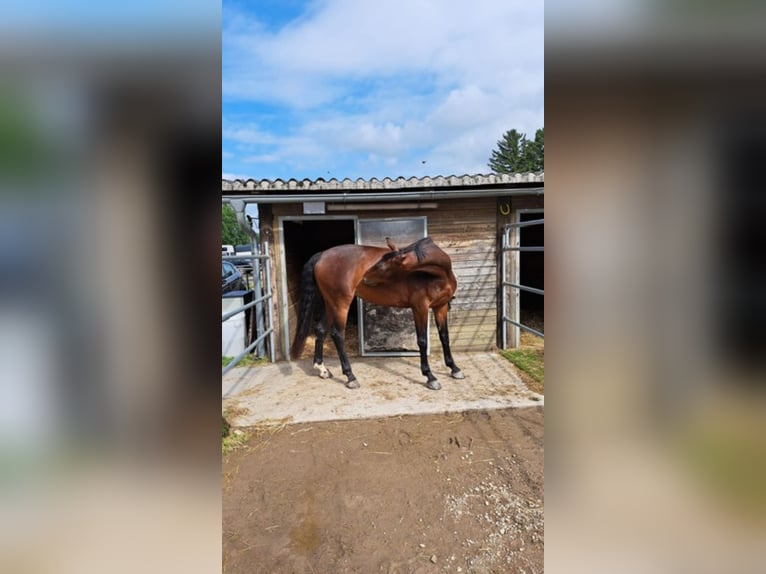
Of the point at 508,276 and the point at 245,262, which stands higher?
the point at 245,262

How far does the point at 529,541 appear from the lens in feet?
5.84

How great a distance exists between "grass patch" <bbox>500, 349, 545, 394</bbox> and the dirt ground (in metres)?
0.77

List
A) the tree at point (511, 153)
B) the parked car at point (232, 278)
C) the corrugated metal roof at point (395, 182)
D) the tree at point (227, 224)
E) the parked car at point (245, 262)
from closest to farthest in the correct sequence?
the tree at point (227, 224) < the parked car at point (245, 262) < the corrugated metal roof at point (395, 182) < the parked car at point (232, 278) < the tree at point (511, 153)

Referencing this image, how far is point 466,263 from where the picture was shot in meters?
4.98

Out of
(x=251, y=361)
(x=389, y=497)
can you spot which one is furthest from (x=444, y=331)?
(x=251, y=361)

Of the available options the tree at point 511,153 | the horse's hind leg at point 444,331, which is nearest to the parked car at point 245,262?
the horse's hind leg at point 444,331

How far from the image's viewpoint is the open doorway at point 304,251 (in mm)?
4953
